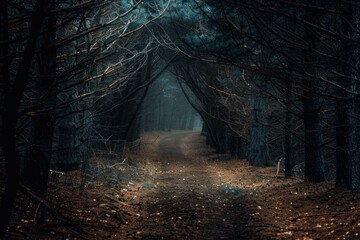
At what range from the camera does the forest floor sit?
23.8ft

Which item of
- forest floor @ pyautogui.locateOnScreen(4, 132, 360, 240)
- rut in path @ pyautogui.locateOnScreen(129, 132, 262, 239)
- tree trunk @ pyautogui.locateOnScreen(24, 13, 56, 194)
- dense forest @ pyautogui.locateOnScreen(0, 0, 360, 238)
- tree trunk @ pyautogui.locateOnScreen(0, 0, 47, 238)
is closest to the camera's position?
tree trunk @ pyautogui.locateOnScreen(0, 0, 47, 238)

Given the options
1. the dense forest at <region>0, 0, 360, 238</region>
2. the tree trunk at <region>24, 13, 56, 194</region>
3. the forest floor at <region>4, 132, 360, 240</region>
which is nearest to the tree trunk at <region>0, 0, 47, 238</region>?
the dense forest at <region>0, 0, 360, 238</region>

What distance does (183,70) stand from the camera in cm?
2802

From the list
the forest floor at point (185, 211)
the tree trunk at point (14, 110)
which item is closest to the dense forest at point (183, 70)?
the tree trunk at point (14, 110)

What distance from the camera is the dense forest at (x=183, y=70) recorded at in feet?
15.5

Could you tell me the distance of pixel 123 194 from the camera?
12.4 metres

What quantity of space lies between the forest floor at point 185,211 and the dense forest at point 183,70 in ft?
2.52

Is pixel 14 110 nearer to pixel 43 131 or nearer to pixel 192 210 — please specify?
pixel 43 131

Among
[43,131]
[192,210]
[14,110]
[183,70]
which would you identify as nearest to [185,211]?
[192,210]

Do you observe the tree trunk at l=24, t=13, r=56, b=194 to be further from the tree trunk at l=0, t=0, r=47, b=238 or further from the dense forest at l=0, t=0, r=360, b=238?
the tree trunk at l=0, t=0, r=47, b=238

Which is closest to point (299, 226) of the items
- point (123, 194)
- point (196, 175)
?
point (123, 194)

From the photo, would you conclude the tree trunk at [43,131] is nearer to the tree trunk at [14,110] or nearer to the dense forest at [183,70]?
the dense forest at [183,70]

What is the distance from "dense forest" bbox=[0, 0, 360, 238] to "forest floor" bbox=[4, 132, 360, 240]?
0.77 meters

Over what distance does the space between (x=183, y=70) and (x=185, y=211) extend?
61.9 ft
